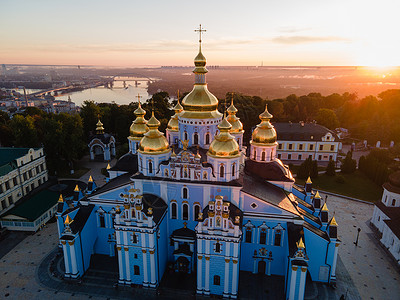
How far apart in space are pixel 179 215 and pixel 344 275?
515 inches

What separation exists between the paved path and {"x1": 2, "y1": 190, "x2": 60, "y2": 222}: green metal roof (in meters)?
27.4

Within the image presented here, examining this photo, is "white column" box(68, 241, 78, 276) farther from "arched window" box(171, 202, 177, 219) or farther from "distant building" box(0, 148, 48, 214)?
"distant building" box(0, 148, 48, 214)

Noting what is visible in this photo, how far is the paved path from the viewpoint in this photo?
19.4 metres

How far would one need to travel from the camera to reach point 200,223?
1720 cm

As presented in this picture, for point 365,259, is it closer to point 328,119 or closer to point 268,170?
point 268,170

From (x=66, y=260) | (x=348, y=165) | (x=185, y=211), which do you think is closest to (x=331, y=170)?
(x=348, y=165)

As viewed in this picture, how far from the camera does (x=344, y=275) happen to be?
68.0 feet

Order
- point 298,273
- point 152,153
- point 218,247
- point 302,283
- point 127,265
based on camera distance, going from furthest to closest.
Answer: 1. point 152,153
2. point 127,265
3. point 218,247
4. point 302,283
5. point 298,273

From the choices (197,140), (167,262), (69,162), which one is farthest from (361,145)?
(69,162)

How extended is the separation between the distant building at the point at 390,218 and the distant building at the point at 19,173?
36416 mm

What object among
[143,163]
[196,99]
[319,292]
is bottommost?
[319,292]

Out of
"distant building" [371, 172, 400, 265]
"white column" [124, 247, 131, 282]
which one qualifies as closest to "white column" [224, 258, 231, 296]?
"white column" [124, 247, 131, 282]

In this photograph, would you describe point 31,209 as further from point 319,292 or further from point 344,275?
point 344,275

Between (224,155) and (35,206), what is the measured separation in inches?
795
